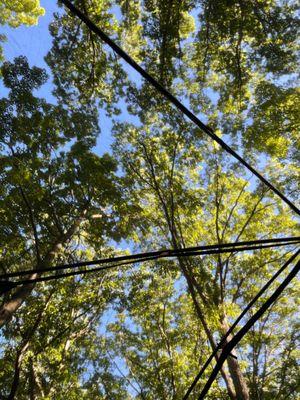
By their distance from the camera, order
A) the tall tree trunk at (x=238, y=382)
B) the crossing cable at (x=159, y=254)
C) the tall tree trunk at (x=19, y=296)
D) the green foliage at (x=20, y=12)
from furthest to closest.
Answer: the green foliage at (x=20, y=12) → the tall tree trunk at (x=19, y=296) → the tall tree trunk at (x=238, y=382) → the crossing cable at (x=159, y=254)

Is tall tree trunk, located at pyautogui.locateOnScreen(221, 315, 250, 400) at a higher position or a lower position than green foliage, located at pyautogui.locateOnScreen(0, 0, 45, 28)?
lower

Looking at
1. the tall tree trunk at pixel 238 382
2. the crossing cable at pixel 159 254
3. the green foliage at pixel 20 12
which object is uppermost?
the green foliage at pixel 20 12

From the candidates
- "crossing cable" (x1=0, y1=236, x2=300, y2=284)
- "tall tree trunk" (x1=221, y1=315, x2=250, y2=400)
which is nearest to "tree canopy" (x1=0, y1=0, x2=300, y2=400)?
"tall tree trunk" (x1=221, y1=315, x2=250, y2=400)

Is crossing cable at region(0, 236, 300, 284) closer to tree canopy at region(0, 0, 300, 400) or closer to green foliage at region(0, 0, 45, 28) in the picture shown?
tree canopy at region(0, 0, 300, 400)

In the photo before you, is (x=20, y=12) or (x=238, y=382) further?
(x=20, y=12)

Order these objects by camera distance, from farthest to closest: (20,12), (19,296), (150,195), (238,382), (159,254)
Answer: (20,12) → (150,195) → (19,296) → (238,382) → (159,254)

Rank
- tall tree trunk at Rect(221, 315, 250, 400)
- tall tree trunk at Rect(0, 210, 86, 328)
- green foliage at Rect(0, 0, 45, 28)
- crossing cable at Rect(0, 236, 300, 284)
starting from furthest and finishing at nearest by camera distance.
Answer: green foliage at Rect(0, 0, 45, 28)
tall tree trunk at Rect(0, 210, 86, 328)
tall tree trunk at Rect(221, 315, 250, 400)
crossing cable at Rect(0, 236, 300, 284)

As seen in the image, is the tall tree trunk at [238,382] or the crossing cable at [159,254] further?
the tall tree trunk at [238,382]

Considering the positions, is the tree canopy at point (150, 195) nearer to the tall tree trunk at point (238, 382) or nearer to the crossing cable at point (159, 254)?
the tall tree trunk at point (238, 382)

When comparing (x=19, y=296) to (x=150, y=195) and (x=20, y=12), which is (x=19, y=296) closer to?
(x=150, y=195)

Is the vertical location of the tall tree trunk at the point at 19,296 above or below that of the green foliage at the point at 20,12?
below

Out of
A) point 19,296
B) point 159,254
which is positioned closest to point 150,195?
point 19,296

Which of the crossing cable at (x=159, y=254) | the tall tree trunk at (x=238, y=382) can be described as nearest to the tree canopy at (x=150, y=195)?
the tall tree trunk at (x=238, y=382)

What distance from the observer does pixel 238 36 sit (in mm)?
8711
